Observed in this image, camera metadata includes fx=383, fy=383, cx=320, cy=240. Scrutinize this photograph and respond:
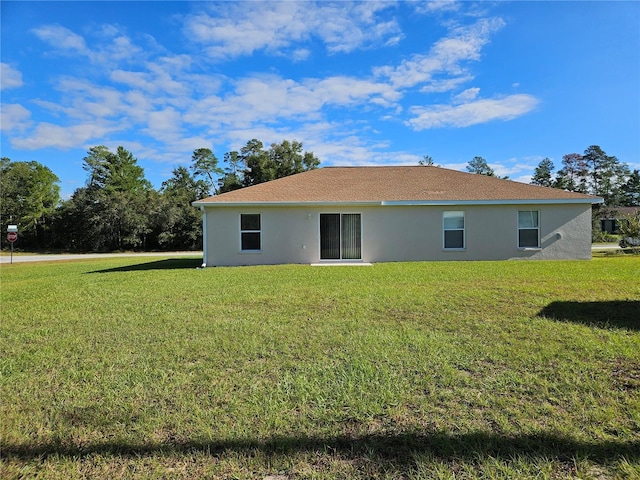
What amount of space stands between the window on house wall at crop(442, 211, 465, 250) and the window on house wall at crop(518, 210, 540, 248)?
7.66 ft

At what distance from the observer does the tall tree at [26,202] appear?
3765 centimetres

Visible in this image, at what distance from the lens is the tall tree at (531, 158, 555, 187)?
5334 cm

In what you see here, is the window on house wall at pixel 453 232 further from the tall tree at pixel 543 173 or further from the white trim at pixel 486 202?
the tall tree at pixel 543 173

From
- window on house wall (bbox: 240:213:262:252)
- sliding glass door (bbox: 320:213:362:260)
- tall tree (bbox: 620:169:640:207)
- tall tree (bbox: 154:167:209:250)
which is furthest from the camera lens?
tall tree (bbox: 620:169:640:207)

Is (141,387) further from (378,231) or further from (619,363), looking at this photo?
(378,231)

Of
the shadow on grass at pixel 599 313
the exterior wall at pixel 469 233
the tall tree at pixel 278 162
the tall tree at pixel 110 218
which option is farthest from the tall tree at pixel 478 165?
the shadow on grass at pixel 599 313

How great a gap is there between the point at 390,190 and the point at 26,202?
3992 centimetres

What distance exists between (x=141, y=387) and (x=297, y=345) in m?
1.79

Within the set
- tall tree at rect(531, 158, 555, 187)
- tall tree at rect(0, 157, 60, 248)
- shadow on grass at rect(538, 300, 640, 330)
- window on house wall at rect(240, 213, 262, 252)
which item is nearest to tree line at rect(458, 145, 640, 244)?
tall tree at rect(531, 158, 555, 187)

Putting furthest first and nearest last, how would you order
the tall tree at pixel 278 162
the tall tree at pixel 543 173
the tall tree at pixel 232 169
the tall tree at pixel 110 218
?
1. the tall tree at pixel 543 173
2. the tall tree at pixel 232 169
3. the tall tree at pixel 278 162
4. the tall tree at pixel 110 218

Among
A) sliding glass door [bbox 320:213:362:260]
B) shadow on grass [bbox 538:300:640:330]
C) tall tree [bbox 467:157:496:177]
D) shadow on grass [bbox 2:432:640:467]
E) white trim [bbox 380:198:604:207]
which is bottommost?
shadow on grass [bbox 2:432:640:467]

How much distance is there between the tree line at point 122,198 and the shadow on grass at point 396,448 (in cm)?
3122

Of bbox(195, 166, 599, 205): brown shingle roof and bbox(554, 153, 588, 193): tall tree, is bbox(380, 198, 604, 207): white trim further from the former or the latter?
bbox(554, 153, 588, 193): tall tree

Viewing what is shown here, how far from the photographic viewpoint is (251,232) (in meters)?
15.0
